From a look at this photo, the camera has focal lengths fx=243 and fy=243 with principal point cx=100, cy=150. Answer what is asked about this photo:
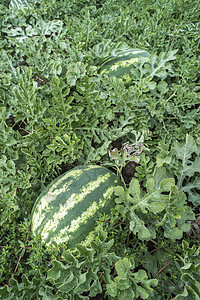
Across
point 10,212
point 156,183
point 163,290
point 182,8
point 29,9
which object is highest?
point 29,9

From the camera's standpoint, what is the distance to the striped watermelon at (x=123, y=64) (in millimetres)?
2471

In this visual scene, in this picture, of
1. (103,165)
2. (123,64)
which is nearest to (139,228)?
(103,165)

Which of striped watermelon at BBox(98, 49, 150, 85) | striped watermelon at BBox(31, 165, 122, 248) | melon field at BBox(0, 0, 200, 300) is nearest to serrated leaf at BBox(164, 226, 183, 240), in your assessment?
melon field at BBox(0, 0, 200, 300)

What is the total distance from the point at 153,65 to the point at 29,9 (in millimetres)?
1762

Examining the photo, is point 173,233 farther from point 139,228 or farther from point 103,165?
point 103,165

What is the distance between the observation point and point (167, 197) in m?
1.63

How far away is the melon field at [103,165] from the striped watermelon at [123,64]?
14 mm

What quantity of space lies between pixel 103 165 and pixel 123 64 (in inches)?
42.9

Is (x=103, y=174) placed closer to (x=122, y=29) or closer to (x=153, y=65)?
(x=153, y=65)

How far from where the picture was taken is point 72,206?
1.68m

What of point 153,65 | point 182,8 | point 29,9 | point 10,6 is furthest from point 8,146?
point 182,8

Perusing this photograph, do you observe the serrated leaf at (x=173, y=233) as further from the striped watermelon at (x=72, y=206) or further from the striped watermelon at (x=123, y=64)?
the striped watermelon at (x=123, y=64)

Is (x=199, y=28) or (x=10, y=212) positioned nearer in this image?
(x=10, y=212)

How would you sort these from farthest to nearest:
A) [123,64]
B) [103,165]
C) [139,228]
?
[123,64]
[103,165]
[139,228]
